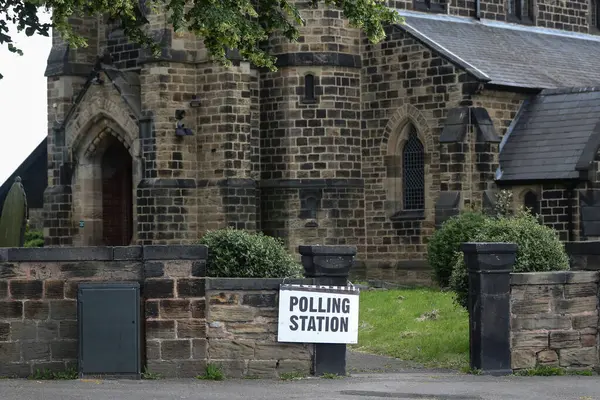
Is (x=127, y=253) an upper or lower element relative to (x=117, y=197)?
lower

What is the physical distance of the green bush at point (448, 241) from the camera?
101ft

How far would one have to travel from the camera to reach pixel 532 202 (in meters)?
34.1

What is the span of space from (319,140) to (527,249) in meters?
14.5

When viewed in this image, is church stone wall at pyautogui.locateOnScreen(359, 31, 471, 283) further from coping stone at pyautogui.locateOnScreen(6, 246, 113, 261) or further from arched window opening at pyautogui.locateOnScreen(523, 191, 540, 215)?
coping stone at pyautogui.locateOnScreen(6, 246, 113, 261)

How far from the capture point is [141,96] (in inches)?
1359

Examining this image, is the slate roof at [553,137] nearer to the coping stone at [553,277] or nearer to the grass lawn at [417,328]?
the grass lawn at [417,328]

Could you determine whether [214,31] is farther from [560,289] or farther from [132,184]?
[132,184]

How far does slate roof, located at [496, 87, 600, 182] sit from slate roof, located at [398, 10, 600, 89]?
731 millimetres

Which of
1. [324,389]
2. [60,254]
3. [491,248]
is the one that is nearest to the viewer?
[324,389]

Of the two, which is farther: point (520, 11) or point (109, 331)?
point (520, 11)

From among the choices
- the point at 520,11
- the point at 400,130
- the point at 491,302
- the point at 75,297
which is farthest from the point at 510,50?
the point at 75,297

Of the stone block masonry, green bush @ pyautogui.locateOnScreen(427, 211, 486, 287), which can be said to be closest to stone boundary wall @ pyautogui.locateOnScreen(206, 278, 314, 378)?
the stone block masonry

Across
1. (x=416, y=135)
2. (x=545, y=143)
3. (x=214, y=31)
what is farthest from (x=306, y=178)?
(x=214, y=31)

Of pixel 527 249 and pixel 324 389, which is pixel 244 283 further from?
pixel 527 249
